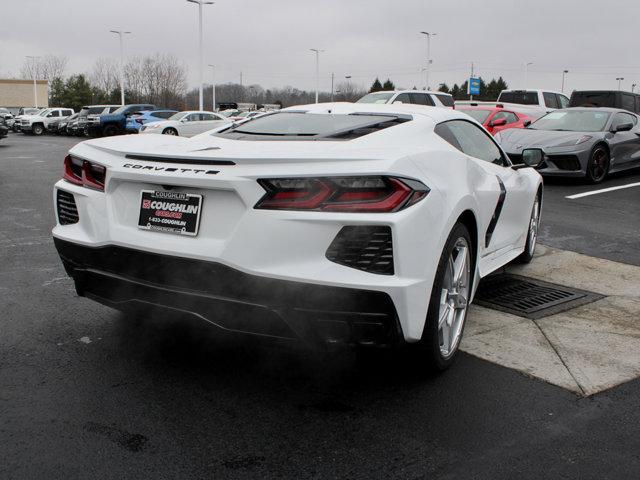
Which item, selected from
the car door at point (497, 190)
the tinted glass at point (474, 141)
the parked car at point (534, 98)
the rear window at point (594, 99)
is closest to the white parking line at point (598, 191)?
the car door at point (497, 190)

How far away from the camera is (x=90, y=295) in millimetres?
3664

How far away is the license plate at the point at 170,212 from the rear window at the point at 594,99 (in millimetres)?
17211

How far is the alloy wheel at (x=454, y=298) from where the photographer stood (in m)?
3.61

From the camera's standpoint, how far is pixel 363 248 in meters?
2.95

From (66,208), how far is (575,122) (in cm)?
1153

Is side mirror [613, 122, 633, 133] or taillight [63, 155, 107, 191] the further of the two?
side mirror [613, 122, 633, 133]

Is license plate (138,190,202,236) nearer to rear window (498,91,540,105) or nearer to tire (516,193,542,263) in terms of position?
tire (516,193,542,263)

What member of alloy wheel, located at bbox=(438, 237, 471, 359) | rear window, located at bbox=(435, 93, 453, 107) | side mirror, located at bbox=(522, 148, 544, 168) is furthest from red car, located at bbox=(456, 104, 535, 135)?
alloy wheel, located at bbox=(438, 237, 471, 359)

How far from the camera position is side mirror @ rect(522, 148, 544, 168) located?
546 centimetres

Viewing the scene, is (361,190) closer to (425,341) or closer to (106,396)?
(425,341)

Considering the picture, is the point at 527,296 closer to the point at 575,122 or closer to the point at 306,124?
the point at 306,124

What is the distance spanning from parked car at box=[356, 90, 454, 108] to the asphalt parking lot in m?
15.2

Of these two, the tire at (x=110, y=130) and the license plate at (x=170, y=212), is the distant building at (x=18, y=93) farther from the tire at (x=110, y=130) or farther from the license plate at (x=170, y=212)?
the license plate at (x=170, y=212)

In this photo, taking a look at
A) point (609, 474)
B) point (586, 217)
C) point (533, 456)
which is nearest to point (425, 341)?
point (533, 456)
